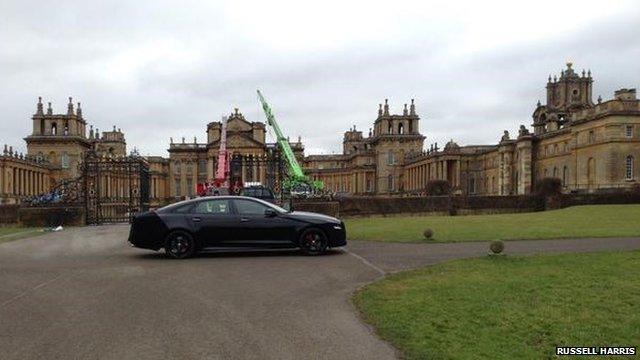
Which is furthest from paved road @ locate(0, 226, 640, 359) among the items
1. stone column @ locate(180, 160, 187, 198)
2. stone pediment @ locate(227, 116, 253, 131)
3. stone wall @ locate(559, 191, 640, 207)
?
stone column @ locate(180, 160, 187, 198)

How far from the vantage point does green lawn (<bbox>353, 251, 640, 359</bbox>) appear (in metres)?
5.86

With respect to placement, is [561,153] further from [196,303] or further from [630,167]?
[196,303]

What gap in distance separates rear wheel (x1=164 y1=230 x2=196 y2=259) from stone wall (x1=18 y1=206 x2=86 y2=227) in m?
14.4

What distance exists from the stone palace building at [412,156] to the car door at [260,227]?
572 inches

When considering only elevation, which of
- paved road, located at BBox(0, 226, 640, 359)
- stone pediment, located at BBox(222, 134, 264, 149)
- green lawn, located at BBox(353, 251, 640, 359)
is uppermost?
stone pediment, located at BBox(222, 134, 264, 149)

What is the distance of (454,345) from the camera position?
576 centimetres

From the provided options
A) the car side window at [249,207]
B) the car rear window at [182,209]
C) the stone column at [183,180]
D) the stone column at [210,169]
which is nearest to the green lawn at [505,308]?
the car side window at [249,207]

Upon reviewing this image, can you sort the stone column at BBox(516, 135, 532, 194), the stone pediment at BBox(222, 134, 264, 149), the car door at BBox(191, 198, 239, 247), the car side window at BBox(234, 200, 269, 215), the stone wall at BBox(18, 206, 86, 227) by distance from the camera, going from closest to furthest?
1. the car door at BBox(191, 198, 239, 247)
2. the car side window at BBox(234, 200, 269, 215)
3. the stone wall at BBox(18, 206, 86, 227)
4. the stone column at BBox(516, 135, 532, 194)
5. the stone pediment at BBox(222, 134, 264, 149)

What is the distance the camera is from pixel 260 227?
42.9ft

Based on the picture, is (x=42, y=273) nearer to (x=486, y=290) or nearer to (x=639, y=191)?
(x=486, y=290)

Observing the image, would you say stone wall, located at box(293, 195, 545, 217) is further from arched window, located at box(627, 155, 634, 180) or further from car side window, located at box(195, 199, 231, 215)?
arched window, located at box(627, 155, 634, 180)

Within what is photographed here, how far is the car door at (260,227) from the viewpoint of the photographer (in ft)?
42.8

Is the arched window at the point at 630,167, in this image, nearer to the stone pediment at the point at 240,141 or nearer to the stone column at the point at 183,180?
the stone pediment at the point at 240,141

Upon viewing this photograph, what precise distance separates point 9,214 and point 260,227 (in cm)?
1821
